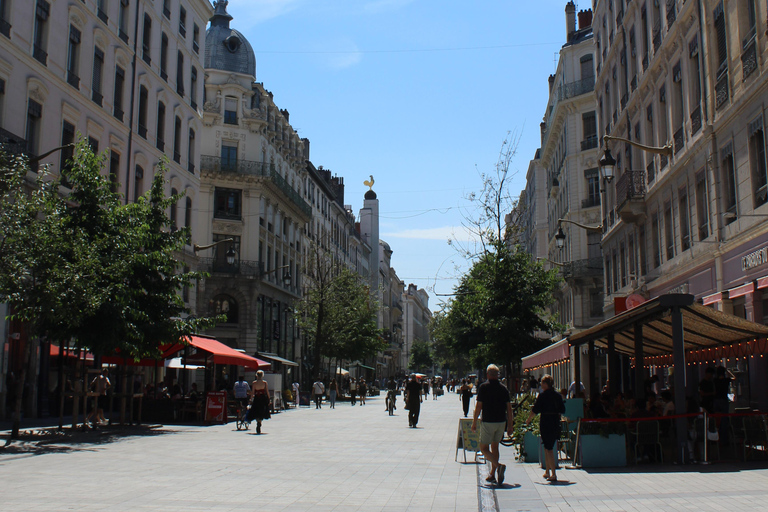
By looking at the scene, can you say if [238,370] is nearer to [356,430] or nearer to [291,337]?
[291,337]

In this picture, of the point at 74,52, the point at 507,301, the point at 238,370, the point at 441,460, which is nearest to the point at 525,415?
the point at 441,460

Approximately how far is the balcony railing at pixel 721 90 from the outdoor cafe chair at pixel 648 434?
370 inches

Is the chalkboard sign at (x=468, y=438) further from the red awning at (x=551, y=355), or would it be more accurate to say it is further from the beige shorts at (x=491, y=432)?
the red awning at (x=551, y=355)

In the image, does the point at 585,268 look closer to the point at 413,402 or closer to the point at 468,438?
the point at 413,402

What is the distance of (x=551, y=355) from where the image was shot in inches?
803

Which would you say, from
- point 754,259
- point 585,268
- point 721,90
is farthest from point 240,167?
point 754,259

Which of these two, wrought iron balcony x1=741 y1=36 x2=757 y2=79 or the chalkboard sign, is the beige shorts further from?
wrought iron balcony x1=741 y1=36 x2=757 y2=79

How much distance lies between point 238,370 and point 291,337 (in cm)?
1172

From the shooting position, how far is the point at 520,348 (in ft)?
104

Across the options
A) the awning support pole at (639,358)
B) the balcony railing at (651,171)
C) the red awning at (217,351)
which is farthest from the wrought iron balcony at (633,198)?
the red awning at (217,351)

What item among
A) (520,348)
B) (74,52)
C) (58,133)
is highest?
(74,52)

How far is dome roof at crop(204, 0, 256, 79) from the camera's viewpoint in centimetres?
5247

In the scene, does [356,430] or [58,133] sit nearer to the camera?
[356,430]

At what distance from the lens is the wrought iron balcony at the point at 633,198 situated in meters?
27.0
